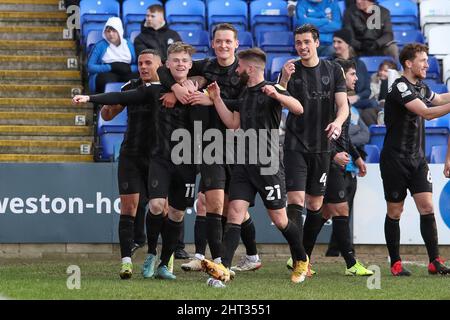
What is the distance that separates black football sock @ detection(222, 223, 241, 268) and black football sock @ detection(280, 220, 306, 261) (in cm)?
54

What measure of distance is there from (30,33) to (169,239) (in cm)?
820

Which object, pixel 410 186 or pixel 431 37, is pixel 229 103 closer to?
pixel 410 186

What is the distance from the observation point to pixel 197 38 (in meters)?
18.2

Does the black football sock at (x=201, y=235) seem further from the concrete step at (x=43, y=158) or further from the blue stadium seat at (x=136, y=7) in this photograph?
the blue stadium seat at (x=136, y=7)

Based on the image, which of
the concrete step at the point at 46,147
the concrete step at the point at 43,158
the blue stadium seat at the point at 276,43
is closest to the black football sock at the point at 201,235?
the concrete step at the point at 43,158

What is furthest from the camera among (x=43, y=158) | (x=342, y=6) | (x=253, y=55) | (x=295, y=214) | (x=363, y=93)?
(x=342, y=6)

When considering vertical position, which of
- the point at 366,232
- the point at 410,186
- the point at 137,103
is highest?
the point at 137,103

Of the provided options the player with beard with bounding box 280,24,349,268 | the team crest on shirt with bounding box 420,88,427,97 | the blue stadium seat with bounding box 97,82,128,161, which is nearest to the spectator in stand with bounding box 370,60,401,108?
the blue stadium seat with bounding box 97,82,128,161

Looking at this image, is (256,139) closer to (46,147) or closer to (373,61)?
(46,147)

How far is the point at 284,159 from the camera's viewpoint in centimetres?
1188

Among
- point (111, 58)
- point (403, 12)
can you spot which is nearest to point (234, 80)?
point (111, 58)

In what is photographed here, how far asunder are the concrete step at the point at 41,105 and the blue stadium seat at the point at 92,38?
31.5 inches

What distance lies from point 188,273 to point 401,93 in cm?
276
